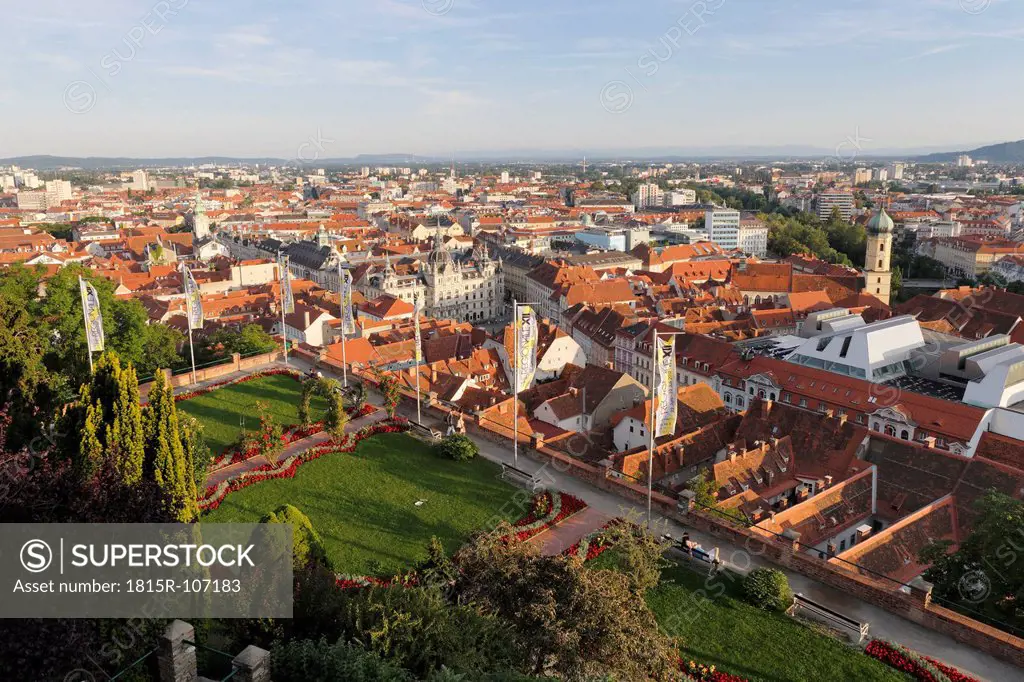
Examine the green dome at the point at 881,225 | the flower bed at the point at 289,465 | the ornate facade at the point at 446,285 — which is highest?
the green dome at the point at 881,225

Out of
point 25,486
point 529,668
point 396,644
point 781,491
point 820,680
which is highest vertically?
point 25,486

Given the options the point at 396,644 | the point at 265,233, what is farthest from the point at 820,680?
the point at 265,233

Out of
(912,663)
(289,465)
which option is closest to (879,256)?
(289,465)

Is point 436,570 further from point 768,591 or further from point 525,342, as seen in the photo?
point 525,342

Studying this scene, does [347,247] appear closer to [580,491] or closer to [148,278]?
[148,278]

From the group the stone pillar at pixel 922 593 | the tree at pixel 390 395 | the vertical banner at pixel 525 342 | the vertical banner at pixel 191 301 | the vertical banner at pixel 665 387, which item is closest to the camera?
the stone pillar at pixel 922 593

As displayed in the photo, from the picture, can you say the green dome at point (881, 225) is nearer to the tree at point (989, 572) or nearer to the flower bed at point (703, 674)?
the tree at point (989, 572)

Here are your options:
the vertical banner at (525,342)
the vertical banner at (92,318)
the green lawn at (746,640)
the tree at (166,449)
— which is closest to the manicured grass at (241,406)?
the vertical banner at (92,318)
